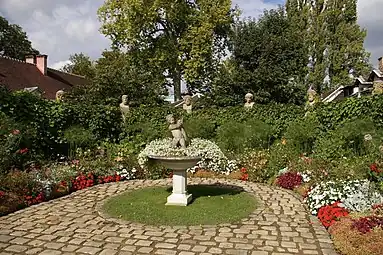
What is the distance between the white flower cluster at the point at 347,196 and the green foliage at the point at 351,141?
2.80 meters

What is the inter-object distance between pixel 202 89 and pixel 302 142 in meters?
14.4

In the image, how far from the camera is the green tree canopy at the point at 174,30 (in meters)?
23.0

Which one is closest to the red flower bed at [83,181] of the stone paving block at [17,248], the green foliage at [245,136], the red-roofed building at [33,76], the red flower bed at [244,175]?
the stone paving block at [17,248]

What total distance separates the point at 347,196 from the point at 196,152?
2983 millimetres

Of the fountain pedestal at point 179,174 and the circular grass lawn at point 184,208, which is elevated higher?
the fountain pedestal at point 179,174

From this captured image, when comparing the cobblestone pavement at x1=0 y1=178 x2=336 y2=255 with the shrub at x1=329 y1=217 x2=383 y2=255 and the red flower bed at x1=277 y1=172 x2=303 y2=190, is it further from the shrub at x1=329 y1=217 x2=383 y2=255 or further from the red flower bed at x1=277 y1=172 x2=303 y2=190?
the red flower bed at x1=277 y1=172 x2=303 y2=190

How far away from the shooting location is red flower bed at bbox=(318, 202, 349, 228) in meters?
5.65

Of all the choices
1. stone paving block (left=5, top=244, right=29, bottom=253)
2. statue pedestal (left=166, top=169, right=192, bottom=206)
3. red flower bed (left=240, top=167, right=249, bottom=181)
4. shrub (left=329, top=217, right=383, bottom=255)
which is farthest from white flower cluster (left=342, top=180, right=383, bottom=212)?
stone paving block (left=5, top=244, right=29, bottom=253)

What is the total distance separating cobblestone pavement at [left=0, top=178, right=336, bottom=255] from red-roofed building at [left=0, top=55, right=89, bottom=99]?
1629 centimetres

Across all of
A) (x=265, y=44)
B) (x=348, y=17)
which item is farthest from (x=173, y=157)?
(x=348, y=17)

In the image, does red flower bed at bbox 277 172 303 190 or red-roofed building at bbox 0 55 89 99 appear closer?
red flower bed at bbox 277 172 303 190

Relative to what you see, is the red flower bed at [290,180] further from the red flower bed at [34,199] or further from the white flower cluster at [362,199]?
the red flower bed at [34,199]

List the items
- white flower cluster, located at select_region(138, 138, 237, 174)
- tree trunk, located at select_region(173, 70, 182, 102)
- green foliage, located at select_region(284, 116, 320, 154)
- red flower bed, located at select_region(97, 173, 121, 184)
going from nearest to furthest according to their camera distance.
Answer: white flower cluster, located at select_region(138, 138, 237, 174), red flower bed, located at select_region(97, 173, 121, 184), green foliage, located at select_region(284, 116, 320, 154), tree trunk, located at select_region(173, 70, 182, 102)

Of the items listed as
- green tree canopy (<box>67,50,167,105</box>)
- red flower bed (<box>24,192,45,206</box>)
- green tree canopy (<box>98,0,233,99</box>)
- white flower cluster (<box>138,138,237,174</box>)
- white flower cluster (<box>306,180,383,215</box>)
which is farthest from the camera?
green tree canopy (<box>98,0,233,99</box>)
